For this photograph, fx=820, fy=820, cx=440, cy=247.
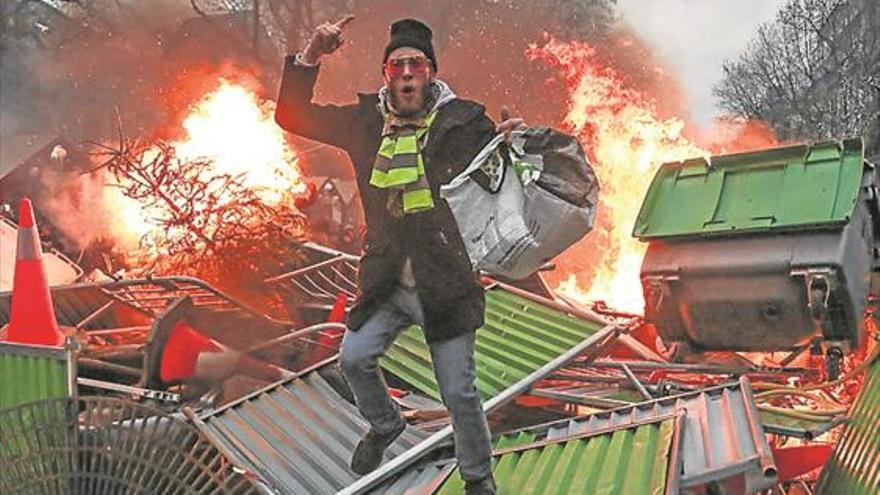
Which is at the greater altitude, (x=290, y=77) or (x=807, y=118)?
(x=807, y=118)

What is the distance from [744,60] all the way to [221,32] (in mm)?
12271

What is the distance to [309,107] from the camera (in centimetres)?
314

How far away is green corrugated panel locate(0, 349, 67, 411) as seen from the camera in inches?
141

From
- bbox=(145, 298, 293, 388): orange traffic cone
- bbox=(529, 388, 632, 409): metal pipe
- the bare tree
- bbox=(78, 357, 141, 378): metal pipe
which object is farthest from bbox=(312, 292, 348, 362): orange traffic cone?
the bare tree

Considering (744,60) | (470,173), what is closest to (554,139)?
(470,173)

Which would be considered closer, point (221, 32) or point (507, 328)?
point (507, 328)

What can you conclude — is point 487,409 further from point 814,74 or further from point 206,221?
point 814,74

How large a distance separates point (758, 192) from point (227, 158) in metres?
5.69

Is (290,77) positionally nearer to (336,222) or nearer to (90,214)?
(90,214)

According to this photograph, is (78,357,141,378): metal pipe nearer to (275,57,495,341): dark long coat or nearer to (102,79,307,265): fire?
(275,57,495,341): dark long coat

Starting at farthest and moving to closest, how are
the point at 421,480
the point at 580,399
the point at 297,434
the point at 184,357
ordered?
the point at 184,357
the point at 580,399
the point at 297,434
the point at 421,480

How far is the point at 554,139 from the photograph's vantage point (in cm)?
296

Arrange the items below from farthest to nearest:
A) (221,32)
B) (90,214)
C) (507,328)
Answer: (221,32) < (90,214) < (507,328)

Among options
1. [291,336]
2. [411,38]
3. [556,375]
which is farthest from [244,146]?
[411,38]
